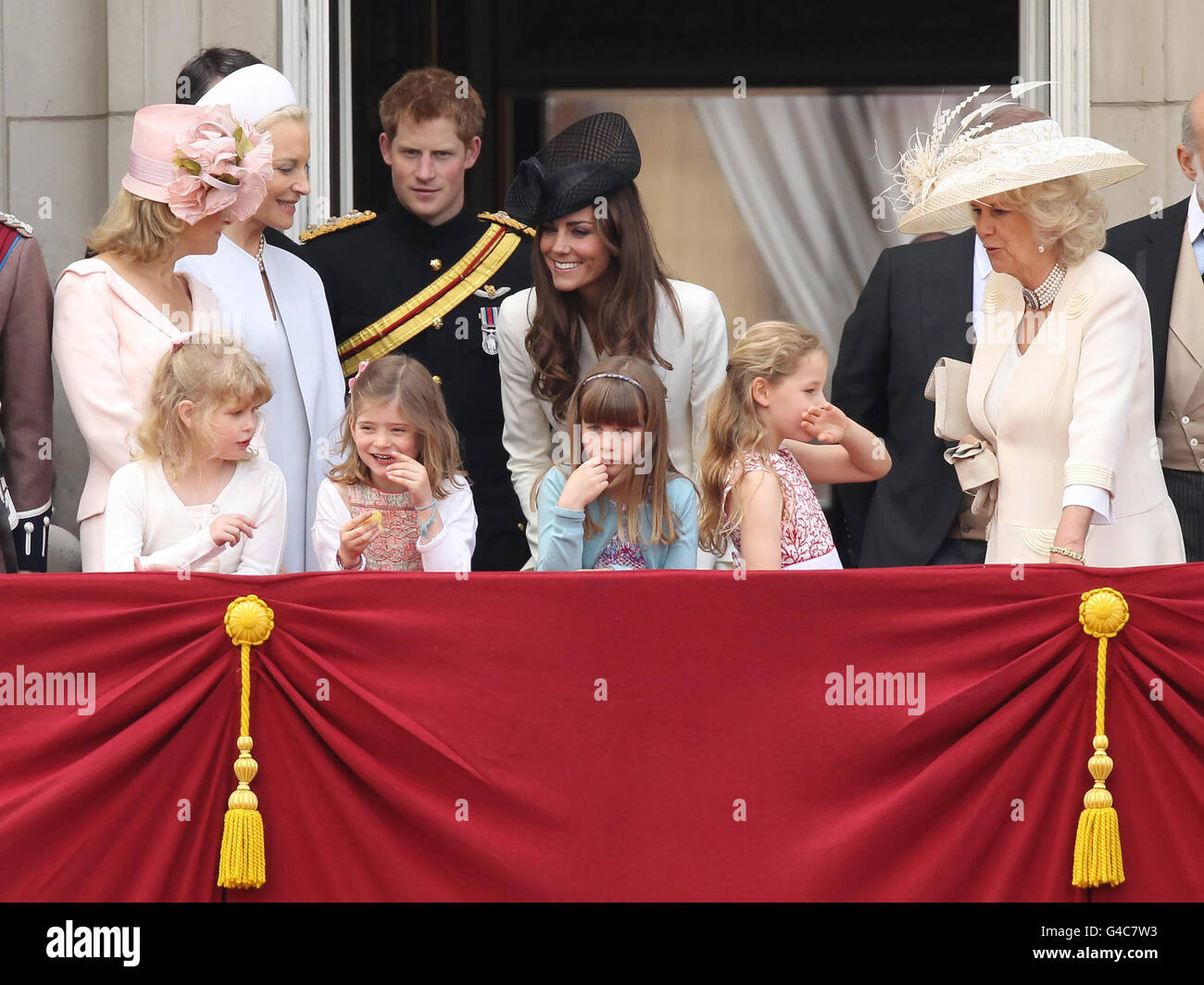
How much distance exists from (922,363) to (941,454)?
29 centimetres

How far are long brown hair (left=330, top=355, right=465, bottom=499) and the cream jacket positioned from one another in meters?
1.30

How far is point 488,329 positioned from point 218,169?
39.4 inches

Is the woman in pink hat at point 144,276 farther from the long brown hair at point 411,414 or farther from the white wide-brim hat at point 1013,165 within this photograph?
the white wide-brim hat at point 1013,165

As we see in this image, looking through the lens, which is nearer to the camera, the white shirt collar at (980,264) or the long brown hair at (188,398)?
the long brown hair at (188,398)

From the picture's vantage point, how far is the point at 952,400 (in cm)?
479

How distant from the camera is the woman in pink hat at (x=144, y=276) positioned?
4.64 meters

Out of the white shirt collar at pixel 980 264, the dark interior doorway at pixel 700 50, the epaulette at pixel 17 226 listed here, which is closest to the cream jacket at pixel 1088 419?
the white shirt collar at pixel 980 264

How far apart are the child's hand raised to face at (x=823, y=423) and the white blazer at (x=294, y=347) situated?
1.25 m

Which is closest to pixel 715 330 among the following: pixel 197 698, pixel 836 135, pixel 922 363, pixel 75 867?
pixel 922 363

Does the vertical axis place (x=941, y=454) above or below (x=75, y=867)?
above

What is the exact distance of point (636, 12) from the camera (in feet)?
29.0

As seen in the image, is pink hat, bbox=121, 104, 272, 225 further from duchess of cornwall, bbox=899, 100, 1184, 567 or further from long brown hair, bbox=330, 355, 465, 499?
duchess of cornwall, bbox=899, 100, 1184, 567

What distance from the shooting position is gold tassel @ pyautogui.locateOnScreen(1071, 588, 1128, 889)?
Answer: 12.6 ft

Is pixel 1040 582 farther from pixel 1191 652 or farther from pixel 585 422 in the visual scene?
pixel 585 422
